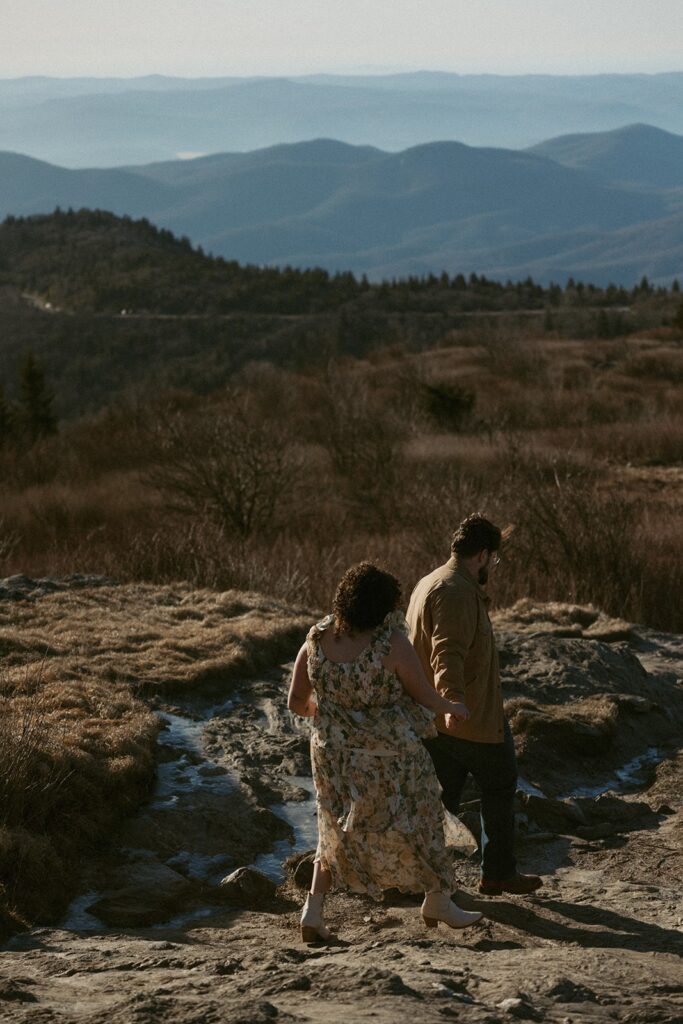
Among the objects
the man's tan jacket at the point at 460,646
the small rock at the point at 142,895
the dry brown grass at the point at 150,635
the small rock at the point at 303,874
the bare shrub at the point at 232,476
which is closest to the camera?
the man's tan jacket at the point at 460,646

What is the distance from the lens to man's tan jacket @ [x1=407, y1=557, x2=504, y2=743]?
5.58 metres

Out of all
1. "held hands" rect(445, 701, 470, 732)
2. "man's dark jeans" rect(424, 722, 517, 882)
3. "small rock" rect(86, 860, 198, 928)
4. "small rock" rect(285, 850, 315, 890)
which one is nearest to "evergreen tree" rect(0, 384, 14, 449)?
"small rock" rect(86, 860, 198, 928)

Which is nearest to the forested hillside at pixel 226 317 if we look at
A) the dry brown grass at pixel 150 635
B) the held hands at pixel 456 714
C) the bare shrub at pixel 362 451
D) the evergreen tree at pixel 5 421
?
the evergreen tree at pixel 5 421

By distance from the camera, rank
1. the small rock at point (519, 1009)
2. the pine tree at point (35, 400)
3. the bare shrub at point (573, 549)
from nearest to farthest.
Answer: the small rock at point (519, 1009), the bare shrub at point (573, 549), the pine tree at point (35, 400)

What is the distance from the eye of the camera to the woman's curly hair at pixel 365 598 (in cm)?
507

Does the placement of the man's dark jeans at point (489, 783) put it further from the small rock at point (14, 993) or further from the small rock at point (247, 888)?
the small rock at point (14, 993)

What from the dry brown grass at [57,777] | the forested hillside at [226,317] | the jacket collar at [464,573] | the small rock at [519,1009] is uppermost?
the forested hillside at [226,317]

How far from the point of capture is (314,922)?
17.5 ft

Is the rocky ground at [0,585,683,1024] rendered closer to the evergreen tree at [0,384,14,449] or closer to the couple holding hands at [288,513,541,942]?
the couple holding hands at [288,513,541,942]

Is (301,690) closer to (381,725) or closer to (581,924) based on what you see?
(381,725)

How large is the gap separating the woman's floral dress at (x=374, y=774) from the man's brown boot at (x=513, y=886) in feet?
2.83

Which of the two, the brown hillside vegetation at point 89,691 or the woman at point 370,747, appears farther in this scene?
the brown hillside vegetation at point 89,691

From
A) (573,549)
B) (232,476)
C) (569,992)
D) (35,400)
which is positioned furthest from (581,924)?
(35,400)

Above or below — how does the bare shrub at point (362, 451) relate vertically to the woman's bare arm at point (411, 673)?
below
